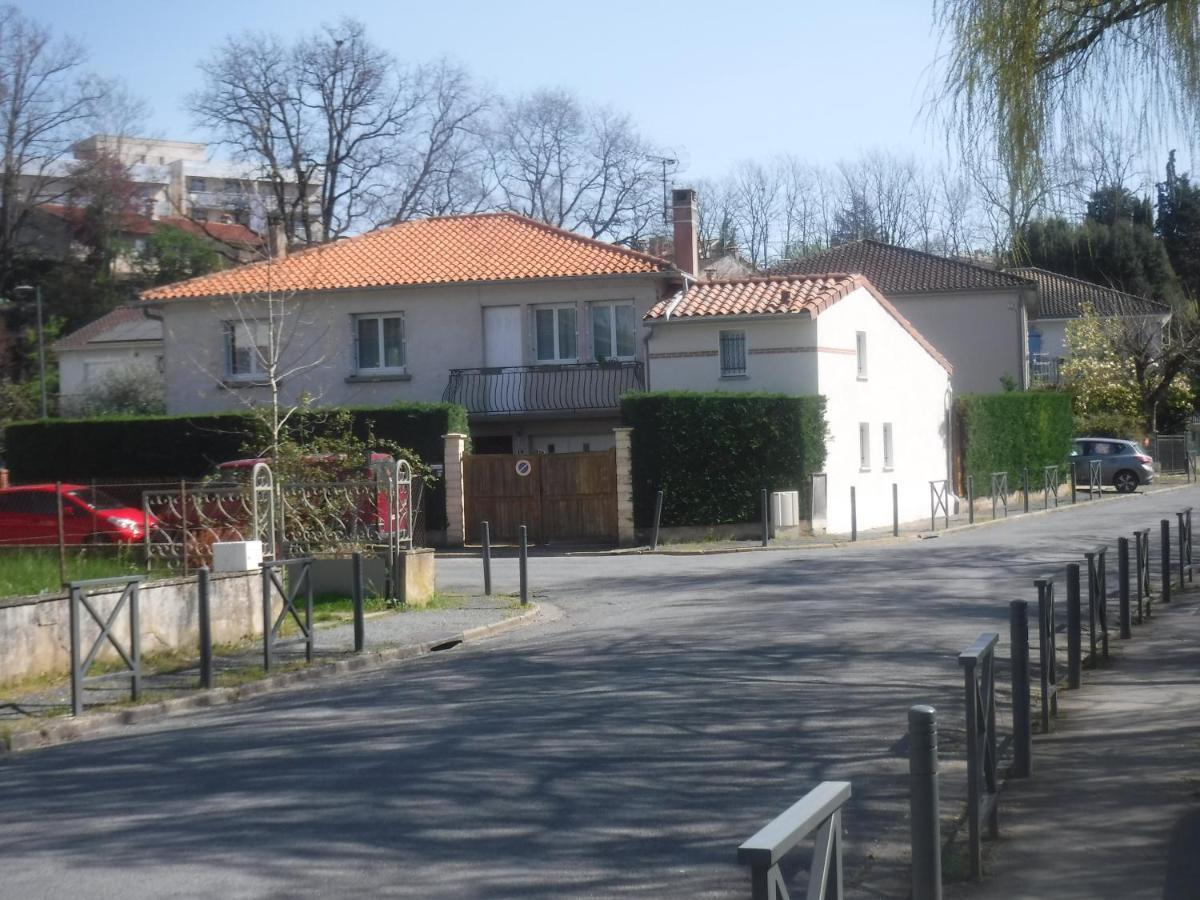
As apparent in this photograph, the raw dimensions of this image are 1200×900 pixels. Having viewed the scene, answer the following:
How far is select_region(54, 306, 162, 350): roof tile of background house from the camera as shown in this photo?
50094 millimetres

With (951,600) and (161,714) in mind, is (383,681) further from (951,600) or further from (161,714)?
(951,600)

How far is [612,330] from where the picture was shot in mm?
36500

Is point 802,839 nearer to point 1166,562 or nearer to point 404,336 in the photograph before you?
point 1166,562

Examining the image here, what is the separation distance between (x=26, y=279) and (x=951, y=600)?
1928 inches

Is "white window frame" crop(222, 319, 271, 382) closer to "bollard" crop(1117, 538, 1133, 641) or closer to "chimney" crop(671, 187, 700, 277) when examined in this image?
"chimney" crop(671, 187, 700, 277)

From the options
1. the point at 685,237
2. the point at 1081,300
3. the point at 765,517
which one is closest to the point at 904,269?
the point at 685,237

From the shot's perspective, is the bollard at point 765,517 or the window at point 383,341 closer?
the bollard at point 765,517

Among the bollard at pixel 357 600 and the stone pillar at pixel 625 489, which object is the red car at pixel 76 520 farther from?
the stone pillar at pixel 625 489

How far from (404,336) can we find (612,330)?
538 centimetres

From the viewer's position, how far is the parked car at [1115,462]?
143 ft

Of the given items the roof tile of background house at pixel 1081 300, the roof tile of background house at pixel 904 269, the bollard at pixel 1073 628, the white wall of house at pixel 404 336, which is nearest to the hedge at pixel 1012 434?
the roof tile of background house at pixel 904 269

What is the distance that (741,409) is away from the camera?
30562mm

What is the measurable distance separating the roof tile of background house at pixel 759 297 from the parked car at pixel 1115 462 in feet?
42.2

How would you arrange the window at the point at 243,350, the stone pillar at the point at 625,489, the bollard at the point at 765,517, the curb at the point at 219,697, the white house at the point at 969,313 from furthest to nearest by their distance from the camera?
the white house at the point at 969,313
the window at the point at 243,350
the stone pillar at the point at 625,489
the bollard at the point at 765,517
the curb at the point at 219,697
